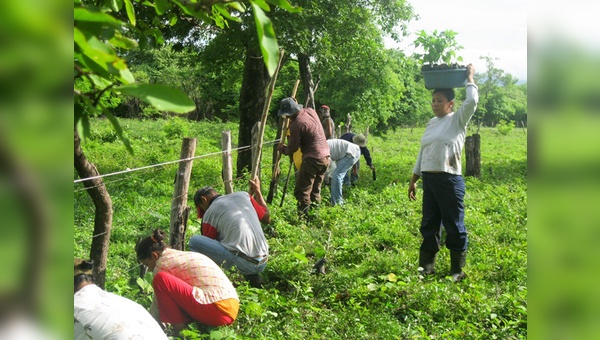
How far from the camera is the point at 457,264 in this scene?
527 cm

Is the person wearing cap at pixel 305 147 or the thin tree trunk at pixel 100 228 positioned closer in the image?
the thin tree trunk at pixel 100 228

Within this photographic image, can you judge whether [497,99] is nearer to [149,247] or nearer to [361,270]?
[361,270]

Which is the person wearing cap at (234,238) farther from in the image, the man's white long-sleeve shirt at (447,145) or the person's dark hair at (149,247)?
the man's white long-sleeve shirt at (447,145)

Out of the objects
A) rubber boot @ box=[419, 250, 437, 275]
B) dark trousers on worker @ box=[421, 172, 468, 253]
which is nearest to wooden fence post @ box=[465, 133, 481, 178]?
rubber boot @ box=[419, 250, 437, 275]

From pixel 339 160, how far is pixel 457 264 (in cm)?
402

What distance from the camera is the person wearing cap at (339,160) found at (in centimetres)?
868

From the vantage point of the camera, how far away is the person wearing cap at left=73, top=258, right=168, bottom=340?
2.53 meters

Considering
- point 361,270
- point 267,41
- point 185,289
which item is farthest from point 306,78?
point 267,41

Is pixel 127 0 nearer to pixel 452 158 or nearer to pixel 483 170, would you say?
pixel 452 158

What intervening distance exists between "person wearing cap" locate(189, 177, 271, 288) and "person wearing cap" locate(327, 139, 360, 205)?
11.7 feet

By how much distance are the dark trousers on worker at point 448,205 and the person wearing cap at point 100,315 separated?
2.98 metres

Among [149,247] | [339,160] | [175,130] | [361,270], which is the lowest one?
[361,270]

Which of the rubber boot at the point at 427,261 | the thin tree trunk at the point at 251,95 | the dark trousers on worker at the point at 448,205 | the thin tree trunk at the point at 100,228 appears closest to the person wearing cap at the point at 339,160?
the thin tree trunk at the point at 251,95
